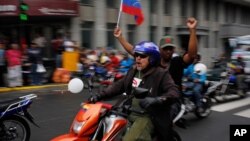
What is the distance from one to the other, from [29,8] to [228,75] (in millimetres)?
7998

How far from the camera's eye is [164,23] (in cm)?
2669

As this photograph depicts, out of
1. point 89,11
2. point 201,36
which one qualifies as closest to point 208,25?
point 201,36

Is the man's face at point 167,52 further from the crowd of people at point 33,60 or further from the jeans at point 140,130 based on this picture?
the crowd of people at point 33,60

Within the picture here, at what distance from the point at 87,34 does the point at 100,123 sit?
16.2 metres

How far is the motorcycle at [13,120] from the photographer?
586cm

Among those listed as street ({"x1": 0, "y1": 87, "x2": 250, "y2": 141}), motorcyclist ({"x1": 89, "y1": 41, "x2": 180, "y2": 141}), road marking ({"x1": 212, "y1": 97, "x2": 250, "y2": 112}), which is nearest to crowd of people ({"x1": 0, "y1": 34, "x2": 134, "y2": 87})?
street ({"x1": 0, "y1": 87, "x2": 250, "y2": 141})

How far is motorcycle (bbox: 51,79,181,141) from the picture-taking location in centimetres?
383

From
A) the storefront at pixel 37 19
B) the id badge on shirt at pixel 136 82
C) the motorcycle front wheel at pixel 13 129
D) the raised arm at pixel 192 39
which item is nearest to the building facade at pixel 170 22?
the storefront at pixel 37 19

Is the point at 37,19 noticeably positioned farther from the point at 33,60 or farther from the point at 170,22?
the point at 170,22

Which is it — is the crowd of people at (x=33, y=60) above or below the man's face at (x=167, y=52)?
below

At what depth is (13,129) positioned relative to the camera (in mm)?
5980

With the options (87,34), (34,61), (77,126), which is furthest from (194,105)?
(87,34)

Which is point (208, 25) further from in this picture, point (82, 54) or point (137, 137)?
point (137, 137)

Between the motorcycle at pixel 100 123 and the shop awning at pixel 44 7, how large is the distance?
11.2 m
